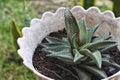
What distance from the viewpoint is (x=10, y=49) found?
84.4 inches

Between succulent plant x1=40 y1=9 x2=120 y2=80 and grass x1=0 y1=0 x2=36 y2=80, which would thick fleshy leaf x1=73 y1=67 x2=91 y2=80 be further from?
grass x1=0 y1=0 x2=36 y2=80

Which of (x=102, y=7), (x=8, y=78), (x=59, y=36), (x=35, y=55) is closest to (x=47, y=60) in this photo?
(x=35, y=55)

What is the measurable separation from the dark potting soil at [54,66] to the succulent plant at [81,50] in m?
0.03

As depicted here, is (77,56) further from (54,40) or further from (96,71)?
(54,40)

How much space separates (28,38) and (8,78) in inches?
25.8

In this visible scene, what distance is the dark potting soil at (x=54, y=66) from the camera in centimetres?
129

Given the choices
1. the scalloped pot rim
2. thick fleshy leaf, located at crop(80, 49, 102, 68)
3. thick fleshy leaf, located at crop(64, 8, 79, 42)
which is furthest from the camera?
the scalloped pot rim

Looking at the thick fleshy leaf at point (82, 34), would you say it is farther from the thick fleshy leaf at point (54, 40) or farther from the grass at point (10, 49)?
the grass at point (10, 49)

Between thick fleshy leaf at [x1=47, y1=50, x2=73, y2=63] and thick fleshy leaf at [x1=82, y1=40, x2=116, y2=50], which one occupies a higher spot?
thick fleshy leaf at [x1=82, y1=40, x2=116, y2=50]

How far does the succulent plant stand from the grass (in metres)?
0.67

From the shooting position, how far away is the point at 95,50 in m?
1.27

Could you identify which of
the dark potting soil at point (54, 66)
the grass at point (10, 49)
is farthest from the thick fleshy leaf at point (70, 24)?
the grass at point (10, 49)

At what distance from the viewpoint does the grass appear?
198cm

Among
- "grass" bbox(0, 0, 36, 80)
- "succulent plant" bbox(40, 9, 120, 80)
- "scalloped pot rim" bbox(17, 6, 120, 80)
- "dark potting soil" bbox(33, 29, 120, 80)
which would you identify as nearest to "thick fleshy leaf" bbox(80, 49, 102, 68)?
"succulent plant" bbox(40, 9, 120, 80)
